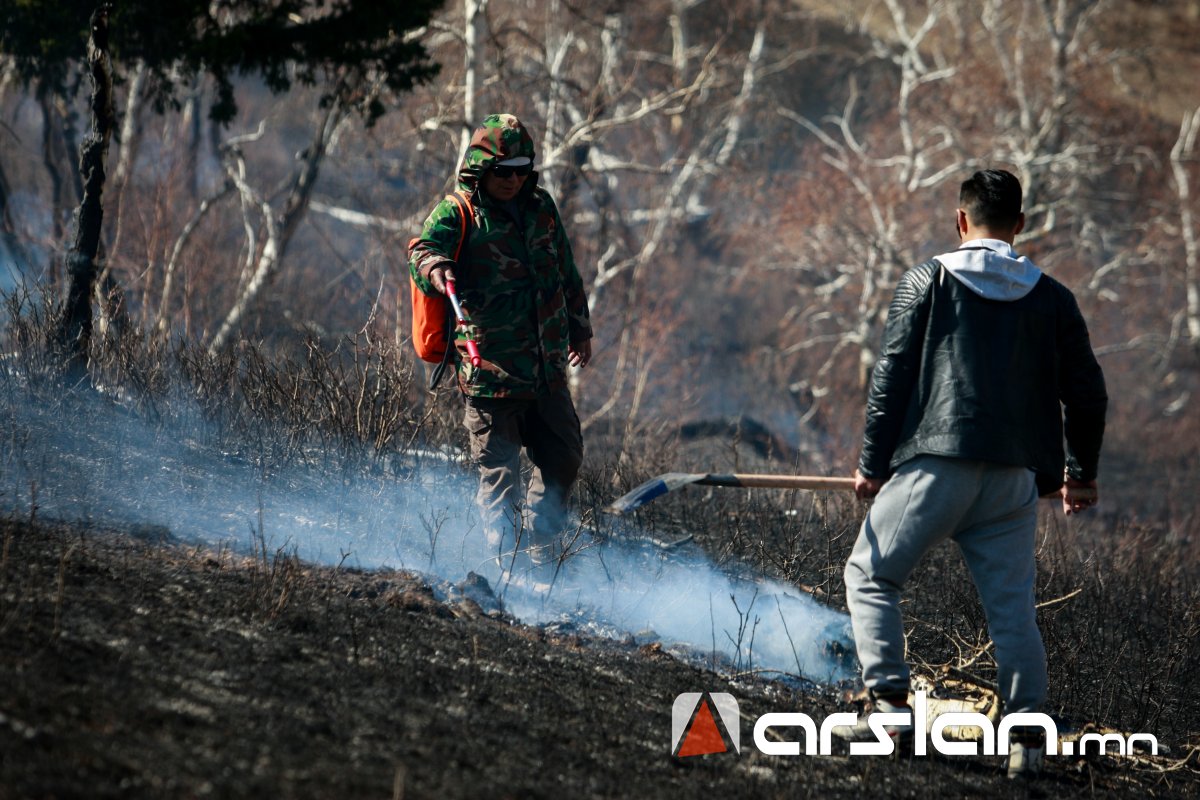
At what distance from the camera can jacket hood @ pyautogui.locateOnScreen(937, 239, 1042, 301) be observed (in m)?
3.49

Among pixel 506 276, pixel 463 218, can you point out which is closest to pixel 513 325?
pixel 506 276

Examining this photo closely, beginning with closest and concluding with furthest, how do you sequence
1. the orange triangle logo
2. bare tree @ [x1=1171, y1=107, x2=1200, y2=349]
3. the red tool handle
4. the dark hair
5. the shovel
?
the orange triangle logo
the dark hair
the shovel
the red tool handle
bare tree @ [x1=1171, y1=107, x2=1200, y2=349]

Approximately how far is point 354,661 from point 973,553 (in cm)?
183

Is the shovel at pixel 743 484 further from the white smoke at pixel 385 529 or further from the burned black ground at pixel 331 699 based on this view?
the white smoke at pixel 385 529

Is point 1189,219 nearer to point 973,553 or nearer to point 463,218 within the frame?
point 463,218

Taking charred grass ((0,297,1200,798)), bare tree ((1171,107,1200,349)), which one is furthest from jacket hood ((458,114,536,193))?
bare tree ((1171,107,1200,349))

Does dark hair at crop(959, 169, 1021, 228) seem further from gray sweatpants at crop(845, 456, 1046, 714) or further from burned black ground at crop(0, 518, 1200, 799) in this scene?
burned black ground at crop(0, 518, 1200, 799)

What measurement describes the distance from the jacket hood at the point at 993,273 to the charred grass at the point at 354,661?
1.38 metres

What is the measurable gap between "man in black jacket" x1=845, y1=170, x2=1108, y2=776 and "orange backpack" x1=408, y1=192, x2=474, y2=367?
187 cm

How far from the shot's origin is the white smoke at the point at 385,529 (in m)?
4.73

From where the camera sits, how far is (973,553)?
3.53 m

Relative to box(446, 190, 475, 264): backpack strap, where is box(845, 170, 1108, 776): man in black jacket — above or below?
below

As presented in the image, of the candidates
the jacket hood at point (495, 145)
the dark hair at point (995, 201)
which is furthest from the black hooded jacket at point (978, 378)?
the jacket hood at point (495, 145)

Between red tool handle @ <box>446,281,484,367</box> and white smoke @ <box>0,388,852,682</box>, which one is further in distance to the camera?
white smoke @ <box>0,388,852,682</box>
